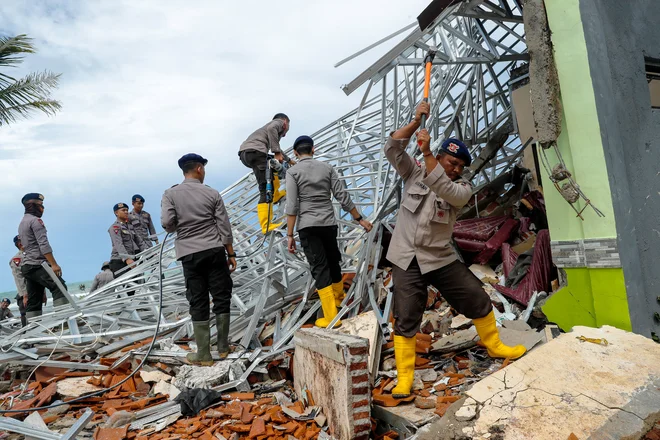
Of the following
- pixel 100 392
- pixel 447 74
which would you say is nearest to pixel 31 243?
pixel 100 392

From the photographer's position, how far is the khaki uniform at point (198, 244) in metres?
4.68

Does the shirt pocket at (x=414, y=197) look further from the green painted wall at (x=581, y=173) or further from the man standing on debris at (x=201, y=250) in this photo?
the man standing on debris at (x=201, y=250)

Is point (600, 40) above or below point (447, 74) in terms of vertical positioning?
below

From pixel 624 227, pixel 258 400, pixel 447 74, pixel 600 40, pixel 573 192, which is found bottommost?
pixel 258 400

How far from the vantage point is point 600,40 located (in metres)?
3.75

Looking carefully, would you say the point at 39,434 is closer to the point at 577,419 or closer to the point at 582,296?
the point at 577,419

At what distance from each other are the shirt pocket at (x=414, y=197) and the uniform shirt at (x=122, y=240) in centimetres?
651

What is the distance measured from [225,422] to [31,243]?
16.8 ft

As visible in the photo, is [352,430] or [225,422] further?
[225,422]

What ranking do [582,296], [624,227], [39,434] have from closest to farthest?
1. [39,434]
2. [624,227]
3. [582,296]

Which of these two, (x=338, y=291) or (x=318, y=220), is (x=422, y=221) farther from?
(x=338, y=291)

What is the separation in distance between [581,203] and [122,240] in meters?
7.78

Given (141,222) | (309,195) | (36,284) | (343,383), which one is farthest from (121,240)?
(343,383)

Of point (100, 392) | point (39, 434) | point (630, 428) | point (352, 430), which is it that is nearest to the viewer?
point (630, 428)
